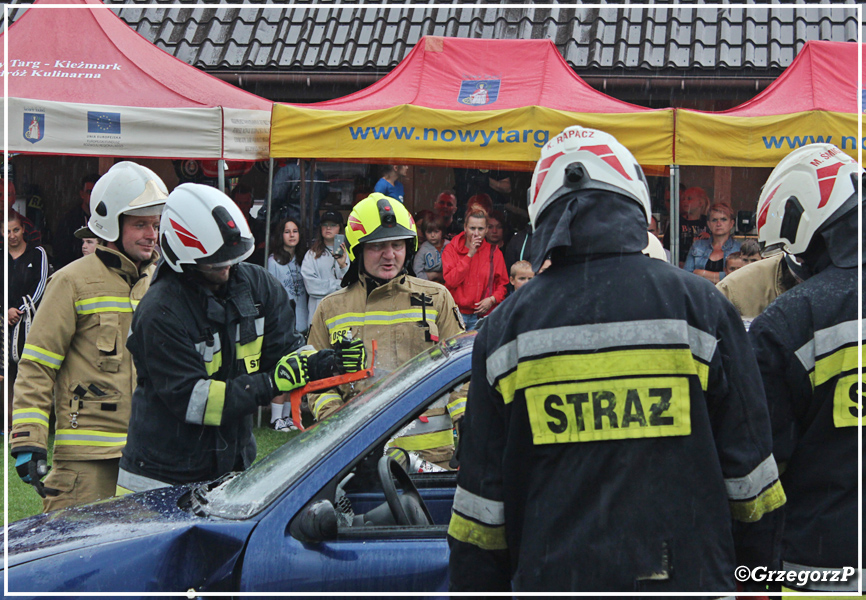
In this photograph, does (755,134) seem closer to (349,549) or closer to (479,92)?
(479,92)

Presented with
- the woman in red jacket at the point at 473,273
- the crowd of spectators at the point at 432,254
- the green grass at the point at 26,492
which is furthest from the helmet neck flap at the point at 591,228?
the woman in red jacket at the point at 473,273

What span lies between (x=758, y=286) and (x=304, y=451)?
2740 millimetres

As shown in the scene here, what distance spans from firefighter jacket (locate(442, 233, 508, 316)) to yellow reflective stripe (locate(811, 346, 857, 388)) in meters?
5.27

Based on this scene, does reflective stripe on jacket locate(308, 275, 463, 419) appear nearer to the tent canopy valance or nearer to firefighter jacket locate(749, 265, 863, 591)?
firefighter jacket locate(749, 265, 863, 591)

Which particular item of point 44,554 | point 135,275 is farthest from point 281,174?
point 44,554

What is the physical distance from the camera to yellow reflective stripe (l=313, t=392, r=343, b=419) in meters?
3.66

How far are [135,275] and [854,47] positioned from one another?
6979 millimetres

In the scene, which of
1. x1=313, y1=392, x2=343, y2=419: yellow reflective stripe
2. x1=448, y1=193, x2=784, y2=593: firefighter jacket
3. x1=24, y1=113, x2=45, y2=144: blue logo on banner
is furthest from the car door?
x1=24, y1=113, x2=45, y2=144: blue logo on banner

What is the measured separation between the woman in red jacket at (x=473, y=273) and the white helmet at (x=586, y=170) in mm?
5468

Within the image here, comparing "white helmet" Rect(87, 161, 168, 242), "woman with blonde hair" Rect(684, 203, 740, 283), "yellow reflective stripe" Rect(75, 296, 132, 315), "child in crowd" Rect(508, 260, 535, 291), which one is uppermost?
"woman with blonde hair" Rect(684, 203, 740, 283)

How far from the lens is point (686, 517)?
1.70 metres

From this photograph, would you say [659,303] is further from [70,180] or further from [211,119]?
[70,180]

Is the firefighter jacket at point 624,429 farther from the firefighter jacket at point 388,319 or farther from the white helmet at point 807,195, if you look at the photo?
the firefighter jacket at point 388,319

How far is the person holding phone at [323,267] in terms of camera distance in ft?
25.5
